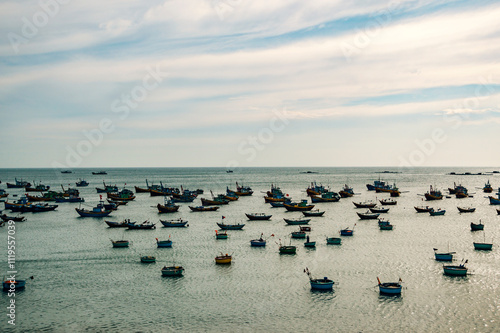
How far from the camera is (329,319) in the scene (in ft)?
107

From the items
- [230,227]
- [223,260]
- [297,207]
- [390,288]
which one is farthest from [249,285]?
[297,207]

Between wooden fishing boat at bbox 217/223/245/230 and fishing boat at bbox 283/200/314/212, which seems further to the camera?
fishing boat at bbox 283/200/314/212

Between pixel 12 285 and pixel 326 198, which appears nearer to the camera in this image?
pixel 12 285

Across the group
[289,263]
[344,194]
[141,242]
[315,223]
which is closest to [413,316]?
[289,263]

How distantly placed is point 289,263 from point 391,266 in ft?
35.3

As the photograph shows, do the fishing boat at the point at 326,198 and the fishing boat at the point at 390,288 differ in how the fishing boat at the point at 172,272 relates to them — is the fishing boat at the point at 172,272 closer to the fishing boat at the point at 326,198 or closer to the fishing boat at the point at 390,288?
the fishing boat at the point at 390,288

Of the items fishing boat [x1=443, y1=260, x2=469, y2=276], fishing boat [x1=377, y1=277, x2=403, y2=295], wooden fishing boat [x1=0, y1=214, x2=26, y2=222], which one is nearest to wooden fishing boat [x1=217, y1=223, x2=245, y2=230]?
fishing boat [x1=443, y1=260, x2=469, y2=276]

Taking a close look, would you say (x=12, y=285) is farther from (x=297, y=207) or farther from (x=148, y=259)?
(x=297, y=207)

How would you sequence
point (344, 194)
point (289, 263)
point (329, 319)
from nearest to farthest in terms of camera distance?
point (329, 319) < point (289, 263) < point (344, 194)

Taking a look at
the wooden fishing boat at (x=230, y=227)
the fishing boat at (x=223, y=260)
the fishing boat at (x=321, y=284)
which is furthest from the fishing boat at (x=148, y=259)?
the wooden fishing boat at (x=230, y=227)

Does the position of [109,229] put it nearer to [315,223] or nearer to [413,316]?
[315,223]

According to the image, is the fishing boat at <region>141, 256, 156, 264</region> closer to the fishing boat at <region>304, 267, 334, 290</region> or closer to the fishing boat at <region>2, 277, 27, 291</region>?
the fishing boat at <region>2, 277, 27, 291</region>

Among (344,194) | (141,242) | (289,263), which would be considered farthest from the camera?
(344,194)

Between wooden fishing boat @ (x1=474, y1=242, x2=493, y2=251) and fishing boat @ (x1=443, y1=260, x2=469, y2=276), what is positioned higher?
wooden fishing boat @ (x1=474, y1=242, x2=493, y2=251)
